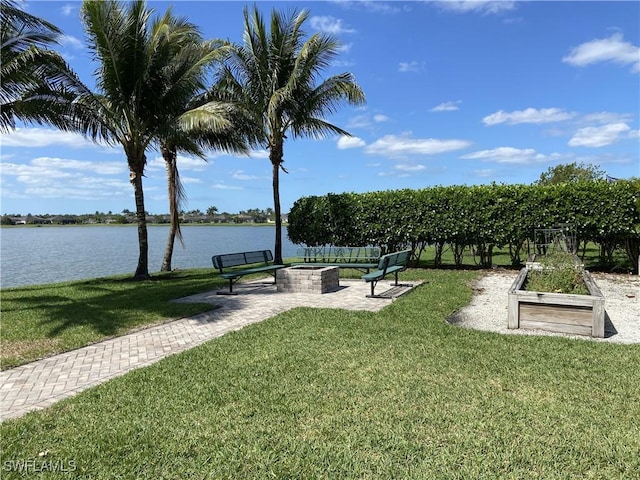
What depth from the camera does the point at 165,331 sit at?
6.68m

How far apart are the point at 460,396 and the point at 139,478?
2744 millimetres

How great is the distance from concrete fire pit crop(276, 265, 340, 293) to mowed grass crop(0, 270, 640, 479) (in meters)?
4.26

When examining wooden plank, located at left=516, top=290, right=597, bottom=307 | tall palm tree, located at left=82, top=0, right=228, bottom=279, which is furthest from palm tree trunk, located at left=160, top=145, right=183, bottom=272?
wooden plank, located at left=516, top=290, right=597, bottom=307

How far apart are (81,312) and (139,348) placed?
323 centimetres

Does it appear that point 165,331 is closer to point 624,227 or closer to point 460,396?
point 460,396

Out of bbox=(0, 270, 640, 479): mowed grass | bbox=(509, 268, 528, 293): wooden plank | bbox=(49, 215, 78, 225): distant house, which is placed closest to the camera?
bbox=(0, 270, 640, 479): mowed grass

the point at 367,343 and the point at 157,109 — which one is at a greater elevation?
the point at 157,109

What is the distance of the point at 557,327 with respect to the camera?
20.0 feet

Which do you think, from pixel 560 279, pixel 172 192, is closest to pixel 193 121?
pixel 172 192

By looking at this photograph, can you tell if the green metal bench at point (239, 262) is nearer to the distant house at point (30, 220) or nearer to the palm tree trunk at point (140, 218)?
the palm tree trunk at point (140, 218)

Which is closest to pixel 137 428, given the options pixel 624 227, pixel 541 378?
pixel 541 378

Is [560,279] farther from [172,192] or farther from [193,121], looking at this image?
[172,192]

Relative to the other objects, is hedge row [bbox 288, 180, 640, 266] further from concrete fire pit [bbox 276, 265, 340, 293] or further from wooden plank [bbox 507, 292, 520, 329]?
wooden plank [bbox 507, 292, 520, 329]

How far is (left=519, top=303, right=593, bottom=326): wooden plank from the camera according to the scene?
19.5ft
